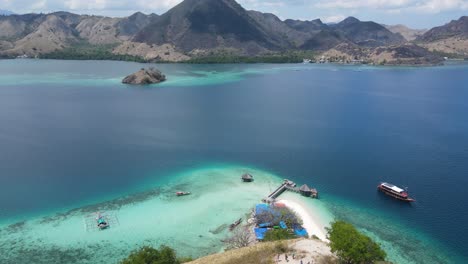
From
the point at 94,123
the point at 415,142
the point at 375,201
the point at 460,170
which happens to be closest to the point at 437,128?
the point at 415,142

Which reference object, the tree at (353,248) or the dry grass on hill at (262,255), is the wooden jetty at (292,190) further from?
the tree at (353,248)

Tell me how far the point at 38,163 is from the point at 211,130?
4663 cm

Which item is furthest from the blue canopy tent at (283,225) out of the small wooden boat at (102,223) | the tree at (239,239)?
the small wooden boat at (102,223)

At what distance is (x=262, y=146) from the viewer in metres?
94.9

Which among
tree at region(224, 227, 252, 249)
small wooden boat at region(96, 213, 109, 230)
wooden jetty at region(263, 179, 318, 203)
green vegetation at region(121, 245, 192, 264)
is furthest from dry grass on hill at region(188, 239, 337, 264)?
wooden jetty at region(263, 179, 318, 203)

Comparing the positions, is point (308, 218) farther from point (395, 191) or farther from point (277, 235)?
point (395, 191)

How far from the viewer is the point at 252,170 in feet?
259

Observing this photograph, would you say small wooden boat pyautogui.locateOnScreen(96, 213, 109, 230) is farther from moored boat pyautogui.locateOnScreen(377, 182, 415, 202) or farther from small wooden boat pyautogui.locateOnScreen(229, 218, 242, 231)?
moored boat pyautogui.locateOnScreen(377, 182, 415, 202)

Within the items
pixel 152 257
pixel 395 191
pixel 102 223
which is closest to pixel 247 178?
pixel 395 191

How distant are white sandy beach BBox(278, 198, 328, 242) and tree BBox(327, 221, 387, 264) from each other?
1117 centimetres

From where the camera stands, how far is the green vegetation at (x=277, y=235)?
159ft

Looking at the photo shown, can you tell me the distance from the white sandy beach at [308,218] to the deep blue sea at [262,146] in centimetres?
465

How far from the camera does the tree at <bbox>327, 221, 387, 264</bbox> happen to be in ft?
132

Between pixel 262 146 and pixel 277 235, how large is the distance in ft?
154
